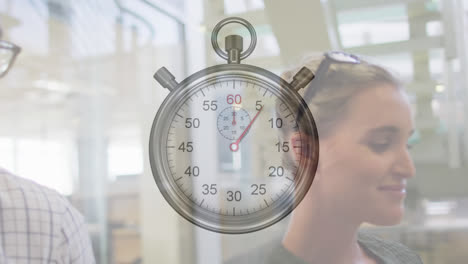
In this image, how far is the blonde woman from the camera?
135 centimetres

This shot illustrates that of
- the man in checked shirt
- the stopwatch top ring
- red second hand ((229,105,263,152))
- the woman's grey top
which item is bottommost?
the woman's grey top

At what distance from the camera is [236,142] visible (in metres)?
1.35

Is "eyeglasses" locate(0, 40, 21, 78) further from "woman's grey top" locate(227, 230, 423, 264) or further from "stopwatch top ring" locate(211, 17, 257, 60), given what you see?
"woman's grey top" locate(227, 230, 423, 264)

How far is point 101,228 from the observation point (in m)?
1.75

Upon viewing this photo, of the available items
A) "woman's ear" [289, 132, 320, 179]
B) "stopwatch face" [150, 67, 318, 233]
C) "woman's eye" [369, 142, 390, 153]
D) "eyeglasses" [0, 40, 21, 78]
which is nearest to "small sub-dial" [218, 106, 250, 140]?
"stopwatch face" [150, 67, 318, 233]

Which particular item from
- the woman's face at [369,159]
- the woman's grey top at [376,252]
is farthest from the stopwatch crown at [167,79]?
the woman's grey top at [376,252]

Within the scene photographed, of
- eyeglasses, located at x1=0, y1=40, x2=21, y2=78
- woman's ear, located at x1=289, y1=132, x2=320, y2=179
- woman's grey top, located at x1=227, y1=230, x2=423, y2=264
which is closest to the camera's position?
woman's ear, located at x1=289, y1=132, x2=320, y2=179

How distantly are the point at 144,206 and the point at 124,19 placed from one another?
645 millimetres

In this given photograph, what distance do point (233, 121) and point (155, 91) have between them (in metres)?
0.37

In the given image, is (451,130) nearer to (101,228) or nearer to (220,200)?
(220,200)

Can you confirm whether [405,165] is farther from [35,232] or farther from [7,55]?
[7,55]

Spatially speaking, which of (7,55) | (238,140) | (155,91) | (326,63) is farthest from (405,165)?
(7,55)

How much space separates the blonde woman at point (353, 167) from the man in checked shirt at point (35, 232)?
61 centimetres

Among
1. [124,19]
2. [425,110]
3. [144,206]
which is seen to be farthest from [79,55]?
[425,110]
